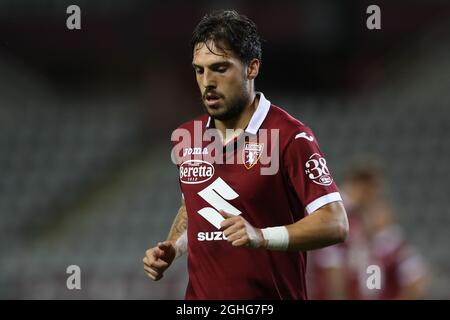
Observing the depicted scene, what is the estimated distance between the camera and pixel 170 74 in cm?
1062

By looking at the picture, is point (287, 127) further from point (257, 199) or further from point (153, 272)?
point (153, 272)

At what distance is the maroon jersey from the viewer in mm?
3609

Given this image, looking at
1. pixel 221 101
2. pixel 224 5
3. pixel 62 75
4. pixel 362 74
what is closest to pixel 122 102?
pixel 62 75

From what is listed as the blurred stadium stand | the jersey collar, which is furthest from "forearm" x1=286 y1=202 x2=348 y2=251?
the blurred stadium stand

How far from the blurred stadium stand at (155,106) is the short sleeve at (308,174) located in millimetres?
6361

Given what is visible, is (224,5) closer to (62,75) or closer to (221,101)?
(62,75)

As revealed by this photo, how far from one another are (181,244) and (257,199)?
23.1 inches

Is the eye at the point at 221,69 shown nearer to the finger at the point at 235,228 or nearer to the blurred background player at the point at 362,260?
the finger at the point at 235,228

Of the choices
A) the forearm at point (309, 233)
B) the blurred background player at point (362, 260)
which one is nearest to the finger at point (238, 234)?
the forearm at point (309, 233)

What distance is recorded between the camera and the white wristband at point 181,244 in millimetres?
4015

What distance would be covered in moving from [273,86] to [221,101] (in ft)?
23.3

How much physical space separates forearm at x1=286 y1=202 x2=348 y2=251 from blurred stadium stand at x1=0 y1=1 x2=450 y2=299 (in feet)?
21.2
